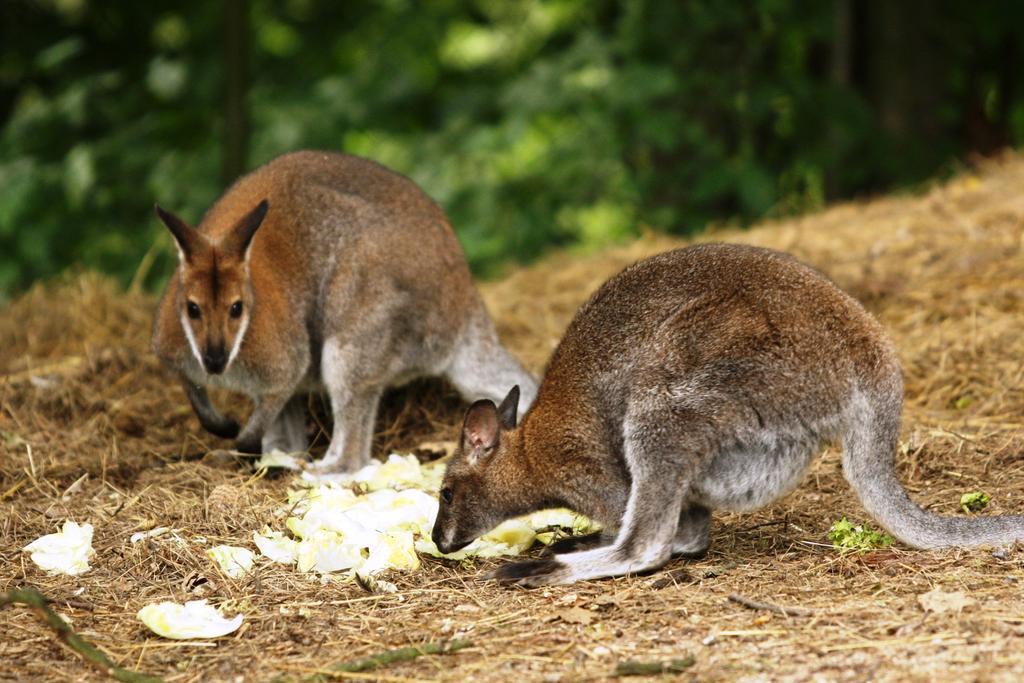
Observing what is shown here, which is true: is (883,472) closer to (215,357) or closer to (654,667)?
(654,667)

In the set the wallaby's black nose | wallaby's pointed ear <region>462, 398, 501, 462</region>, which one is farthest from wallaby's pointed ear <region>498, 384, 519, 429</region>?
the wallaby's black nose

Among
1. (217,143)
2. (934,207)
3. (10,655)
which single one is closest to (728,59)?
(934,207)

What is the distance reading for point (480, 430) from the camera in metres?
4.43

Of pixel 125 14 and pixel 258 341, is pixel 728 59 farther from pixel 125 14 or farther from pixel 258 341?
pixel 258 341

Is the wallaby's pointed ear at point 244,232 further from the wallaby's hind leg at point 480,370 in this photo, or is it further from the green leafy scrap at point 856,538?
the green leafy scrap at point 856,538

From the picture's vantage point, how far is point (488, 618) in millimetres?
3754

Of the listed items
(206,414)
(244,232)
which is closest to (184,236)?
(244,232)

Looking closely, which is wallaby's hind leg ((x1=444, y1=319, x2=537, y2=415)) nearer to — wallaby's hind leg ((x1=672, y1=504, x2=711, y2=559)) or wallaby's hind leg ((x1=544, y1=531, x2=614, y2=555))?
wallaby's hind leg ((x1=544, y1=531, x2=614, y2=555))

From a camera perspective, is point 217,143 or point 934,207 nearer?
point 934,207

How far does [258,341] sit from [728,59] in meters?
5.99

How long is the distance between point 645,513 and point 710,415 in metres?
0.38

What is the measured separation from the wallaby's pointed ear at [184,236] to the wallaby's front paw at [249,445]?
0.86 metres

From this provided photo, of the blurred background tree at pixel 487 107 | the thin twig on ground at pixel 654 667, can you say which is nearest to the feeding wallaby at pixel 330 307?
the thin twig on ground at pixel 654 667

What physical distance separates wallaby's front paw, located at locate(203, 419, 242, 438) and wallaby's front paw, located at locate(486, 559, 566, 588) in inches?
79.7
